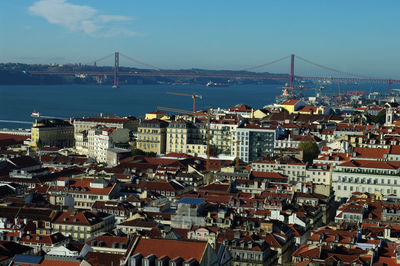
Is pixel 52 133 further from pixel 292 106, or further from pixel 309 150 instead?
pixel 292 106

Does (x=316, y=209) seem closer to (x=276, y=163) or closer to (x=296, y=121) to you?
(x=276, y=163)

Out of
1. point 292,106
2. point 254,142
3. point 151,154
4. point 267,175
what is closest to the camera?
point 267,175

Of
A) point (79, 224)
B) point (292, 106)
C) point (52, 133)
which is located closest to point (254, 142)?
point (52, 133)

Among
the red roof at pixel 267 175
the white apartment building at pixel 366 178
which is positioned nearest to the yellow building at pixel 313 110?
the red roof at pixel 267 175

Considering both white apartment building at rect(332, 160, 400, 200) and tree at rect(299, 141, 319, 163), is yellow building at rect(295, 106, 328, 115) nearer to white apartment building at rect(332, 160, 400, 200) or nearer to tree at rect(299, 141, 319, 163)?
tree at rect(299, 141, 319, 163)

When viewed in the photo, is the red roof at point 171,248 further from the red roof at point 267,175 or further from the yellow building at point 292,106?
the yellow building at point 292,106
